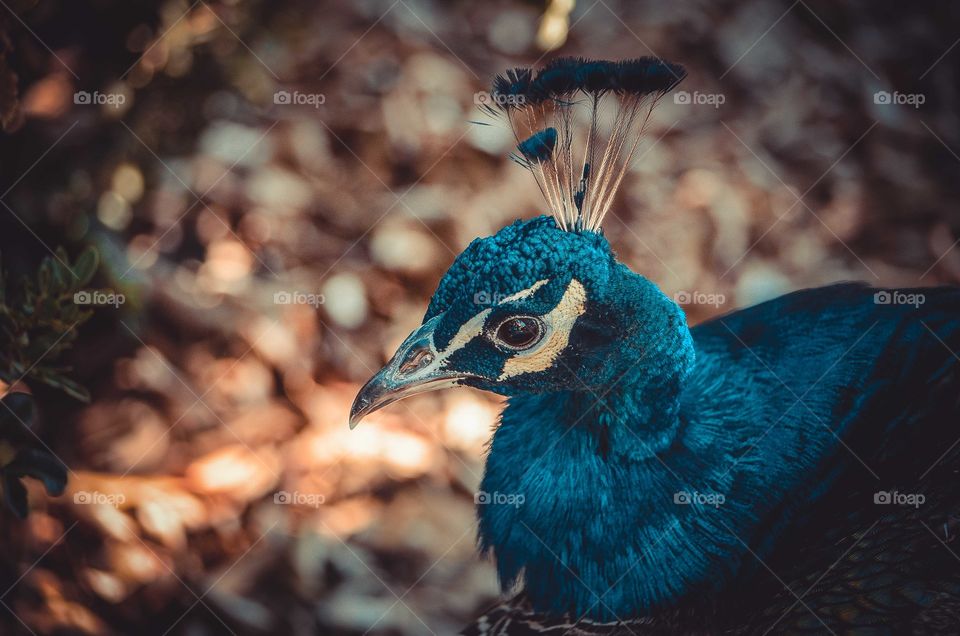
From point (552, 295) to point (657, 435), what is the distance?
26 cm

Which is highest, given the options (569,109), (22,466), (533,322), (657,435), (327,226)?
(327,226)

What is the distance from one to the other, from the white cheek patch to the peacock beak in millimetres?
73

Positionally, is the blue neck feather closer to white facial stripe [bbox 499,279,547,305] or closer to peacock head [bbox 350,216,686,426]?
peacock head [bbox 350,216,686,426]

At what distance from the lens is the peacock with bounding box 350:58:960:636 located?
1081 millimetres

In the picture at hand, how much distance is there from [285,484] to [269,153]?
2.59ft

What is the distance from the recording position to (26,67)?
1.78m

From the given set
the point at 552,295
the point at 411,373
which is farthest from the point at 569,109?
the point at 411,373

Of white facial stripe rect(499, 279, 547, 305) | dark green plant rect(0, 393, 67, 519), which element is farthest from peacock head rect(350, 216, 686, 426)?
dark green plant rect(0, 393, 67, 519)

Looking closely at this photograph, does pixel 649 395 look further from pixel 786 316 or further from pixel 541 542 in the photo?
pixel 786 316

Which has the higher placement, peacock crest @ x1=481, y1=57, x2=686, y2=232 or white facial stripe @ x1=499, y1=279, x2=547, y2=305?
peacock crest @ x1=481, y1=57, x2=686, y2=232

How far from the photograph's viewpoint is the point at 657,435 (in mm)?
1145

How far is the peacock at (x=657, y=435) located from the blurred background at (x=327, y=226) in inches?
18.4

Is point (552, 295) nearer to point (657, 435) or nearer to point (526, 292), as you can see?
point (526, 292)

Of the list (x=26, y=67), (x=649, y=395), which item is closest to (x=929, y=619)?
(x=649, y=395)
